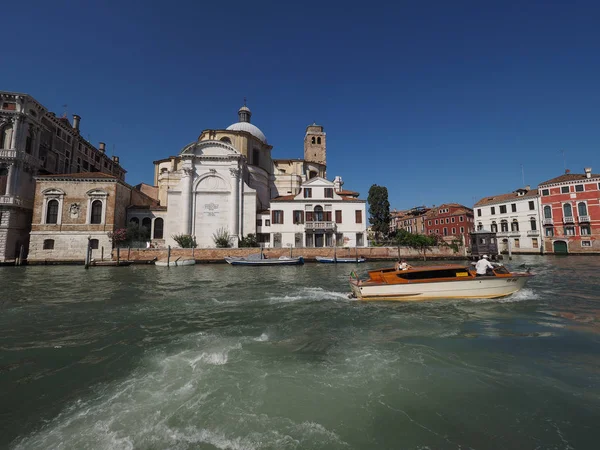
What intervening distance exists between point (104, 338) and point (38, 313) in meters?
3.92

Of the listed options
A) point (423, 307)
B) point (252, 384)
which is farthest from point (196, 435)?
point (423, 307)

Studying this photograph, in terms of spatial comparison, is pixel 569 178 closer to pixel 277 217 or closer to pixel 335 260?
pixel 335 260

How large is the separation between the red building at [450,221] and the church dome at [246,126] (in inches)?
1287

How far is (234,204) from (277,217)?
512cm

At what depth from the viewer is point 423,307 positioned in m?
9.26

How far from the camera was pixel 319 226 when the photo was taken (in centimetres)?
3300

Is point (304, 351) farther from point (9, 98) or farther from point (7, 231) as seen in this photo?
point (9, 98)

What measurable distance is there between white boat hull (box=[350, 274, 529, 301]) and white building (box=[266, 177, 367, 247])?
22696mm

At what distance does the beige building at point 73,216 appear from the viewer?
28.5m

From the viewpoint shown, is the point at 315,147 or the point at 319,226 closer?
the point at 319,226

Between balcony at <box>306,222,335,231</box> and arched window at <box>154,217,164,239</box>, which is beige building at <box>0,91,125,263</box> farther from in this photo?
balcony at <box>306,222,335,231</box>

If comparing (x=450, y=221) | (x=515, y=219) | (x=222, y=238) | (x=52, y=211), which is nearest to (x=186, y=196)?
(x=222, y=238)

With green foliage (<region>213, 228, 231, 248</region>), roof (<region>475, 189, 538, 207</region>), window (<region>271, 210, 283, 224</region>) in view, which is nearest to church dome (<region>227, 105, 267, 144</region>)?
window (<region>271, 210, 283, 224</region>)

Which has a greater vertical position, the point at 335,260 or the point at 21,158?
the point at 21,158
